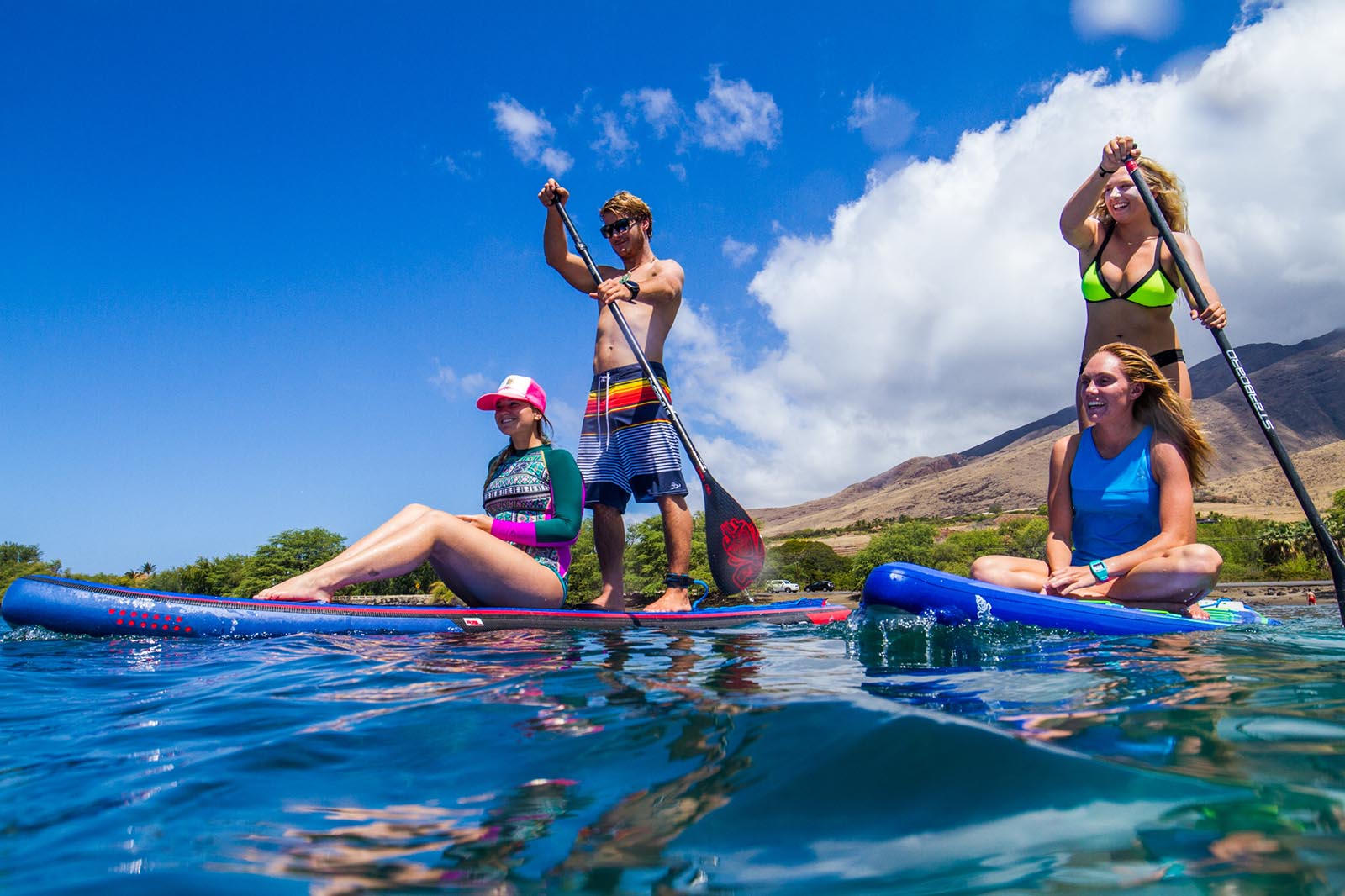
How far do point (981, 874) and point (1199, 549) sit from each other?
365 cm

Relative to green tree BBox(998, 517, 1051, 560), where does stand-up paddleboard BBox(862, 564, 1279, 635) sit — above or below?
below

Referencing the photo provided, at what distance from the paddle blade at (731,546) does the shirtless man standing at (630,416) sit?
17.6 inches

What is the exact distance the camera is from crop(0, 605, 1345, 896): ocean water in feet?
4.00

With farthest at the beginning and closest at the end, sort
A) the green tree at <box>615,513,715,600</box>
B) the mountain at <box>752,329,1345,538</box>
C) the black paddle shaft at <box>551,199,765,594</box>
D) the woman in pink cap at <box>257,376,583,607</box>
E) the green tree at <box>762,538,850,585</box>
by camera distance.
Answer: the mountain at <box>752,329,1345,538</box>, the green tree at <box>762,538,850,585</box>, the green tree at <box>615,513,715,600</box>, the black paddle shaft at <box>551,199,765,594</box>, the woman in pink cap at <box>257,376,583,607</box>

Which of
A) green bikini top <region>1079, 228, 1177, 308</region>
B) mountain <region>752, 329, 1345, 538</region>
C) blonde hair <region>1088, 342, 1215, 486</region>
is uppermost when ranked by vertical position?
mountain <region>752, 329, 1345, 538</region>

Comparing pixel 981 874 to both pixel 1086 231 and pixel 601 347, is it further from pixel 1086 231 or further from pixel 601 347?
pixel 601 347

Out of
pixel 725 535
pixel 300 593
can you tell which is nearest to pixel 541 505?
pixel 300 593

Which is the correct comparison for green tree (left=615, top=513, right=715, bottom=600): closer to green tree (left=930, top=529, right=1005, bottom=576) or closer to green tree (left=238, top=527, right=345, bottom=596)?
green tree (left=930, top=529, right=1005, bottom=576)

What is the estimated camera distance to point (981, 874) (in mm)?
1156

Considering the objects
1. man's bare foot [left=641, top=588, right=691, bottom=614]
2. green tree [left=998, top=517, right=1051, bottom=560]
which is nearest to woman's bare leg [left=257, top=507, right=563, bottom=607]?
man's bare foot [left=641, top=588, right=691, bottom=614]

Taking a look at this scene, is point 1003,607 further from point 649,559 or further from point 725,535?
point 649,559

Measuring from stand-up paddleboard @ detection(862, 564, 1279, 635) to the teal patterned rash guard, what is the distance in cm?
205

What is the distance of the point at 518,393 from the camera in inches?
213

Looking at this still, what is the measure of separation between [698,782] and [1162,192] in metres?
5.66
